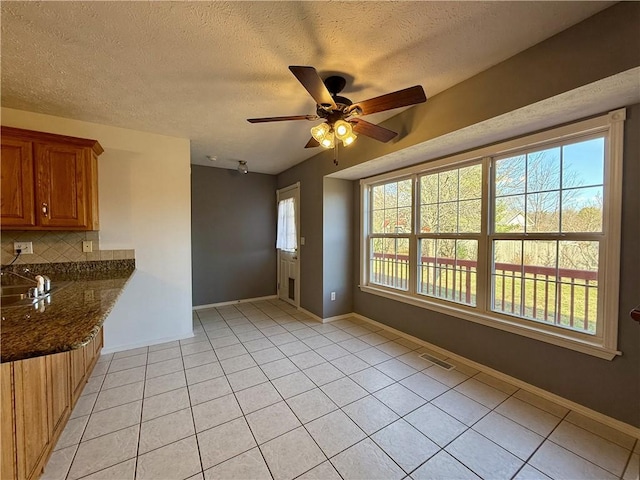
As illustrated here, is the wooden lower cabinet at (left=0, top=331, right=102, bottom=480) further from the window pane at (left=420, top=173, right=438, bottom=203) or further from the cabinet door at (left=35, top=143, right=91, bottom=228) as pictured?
the window pane at (left=420, top=173, right=438, bottom=203)

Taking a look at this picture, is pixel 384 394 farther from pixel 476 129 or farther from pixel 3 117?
pixel 3 117

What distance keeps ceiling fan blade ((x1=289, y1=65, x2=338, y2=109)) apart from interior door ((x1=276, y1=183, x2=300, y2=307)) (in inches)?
105

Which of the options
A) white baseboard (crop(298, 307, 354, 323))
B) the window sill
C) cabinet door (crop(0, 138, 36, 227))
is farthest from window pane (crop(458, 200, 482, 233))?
cabinet door (crop(0, 138, 36, 227))

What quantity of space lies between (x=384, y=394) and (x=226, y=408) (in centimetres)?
123

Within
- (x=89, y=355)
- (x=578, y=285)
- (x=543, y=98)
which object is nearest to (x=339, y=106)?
(x=543, y=98)

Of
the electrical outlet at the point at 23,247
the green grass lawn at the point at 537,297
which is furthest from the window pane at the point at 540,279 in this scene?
the electrical outlet at the point at 23,247

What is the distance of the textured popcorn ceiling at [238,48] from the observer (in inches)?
54.4

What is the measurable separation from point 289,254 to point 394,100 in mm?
3458

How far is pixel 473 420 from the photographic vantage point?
5.93 feet

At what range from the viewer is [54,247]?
2.60 m

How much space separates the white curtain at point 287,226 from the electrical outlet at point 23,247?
3085mm

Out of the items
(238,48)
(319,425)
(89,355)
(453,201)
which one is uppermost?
(238,48)

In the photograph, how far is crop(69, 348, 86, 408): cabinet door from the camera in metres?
1.86

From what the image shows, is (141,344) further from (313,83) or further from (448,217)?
(448,217)
